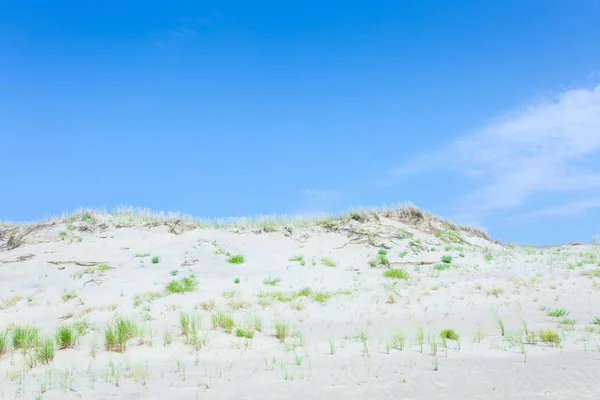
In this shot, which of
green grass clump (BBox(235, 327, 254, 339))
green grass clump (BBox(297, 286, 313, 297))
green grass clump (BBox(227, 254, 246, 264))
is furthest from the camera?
green grass clump (BBox(227, 254, 246, 264))

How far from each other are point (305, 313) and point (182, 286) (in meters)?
4.94

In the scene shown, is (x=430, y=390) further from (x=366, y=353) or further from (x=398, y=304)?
(x=398, y=304)

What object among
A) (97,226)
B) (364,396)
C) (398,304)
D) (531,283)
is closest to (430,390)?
(364,396)

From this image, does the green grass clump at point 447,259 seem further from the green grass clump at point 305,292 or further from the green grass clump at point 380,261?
the green grass clump at point 305,292

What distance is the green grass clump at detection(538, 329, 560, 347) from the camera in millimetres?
9734

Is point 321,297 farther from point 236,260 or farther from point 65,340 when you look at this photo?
point 65,340

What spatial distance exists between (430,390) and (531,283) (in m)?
9.42

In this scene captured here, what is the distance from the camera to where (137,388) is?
7891mm

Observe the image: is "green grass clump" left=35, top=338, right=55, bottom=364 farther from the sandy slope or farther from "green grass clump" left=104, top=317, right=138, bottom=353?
"green grass clump" left=104, top=317, right=138, bottom=353

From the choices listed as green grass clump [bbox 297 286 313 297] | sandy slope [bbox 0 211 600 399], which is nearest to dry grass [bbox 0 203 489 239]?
sandy slope [bbox 0 211 600 399]

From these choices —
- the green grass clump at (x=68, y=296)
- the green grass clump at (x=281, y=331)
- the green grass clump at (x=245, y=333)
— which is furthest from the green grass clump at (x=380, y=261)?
the green grass clump at (x=68, y=296)

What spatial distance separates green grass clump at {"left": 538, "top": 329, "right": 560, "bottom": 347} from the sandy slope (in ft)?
0.55

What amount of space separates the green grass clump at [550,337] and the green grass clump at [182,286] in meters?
10.6

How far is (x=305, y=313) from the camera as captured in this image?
13578 millimetres
